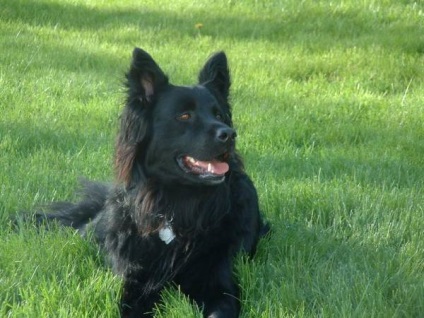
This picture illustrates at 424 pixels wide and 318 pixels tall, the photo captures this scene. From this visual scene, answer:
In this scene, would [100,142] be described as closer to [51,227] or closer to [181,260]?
[51,227]

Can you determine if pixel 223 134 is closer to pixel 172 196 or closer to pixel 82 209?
pixel 172 196

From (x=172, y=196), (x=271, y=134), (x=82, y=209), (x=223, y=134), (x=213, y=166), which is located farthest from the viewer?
(x=271, y=134)

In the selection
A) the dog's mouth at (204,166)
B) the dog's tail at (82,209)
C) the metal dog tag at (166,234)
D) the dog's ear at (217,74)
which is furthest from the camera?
the dog's tail at (82,209)

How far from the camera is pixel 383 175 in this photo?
635cm

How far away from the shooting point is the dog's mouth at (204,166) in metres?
4.34

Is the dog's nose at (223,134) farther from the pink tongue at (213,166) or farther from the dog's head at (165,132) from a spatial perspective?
the pink tongue at (213,166)

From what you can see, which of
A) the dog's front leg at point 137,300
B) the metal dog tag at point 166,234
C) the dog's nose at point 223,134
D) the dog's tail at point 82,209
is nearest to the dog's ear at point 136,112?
the metal dog tag at point 166,234

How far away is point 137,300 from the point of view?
171 inches

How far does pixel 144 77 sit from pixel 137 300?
1.25m

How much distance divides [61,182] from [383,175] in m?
2.58

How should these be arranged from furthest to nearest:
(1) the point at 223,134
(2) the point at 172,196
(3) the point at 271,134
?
(3) the point at 271,134 < (2) the point at 172,196 < (1) the point at 223,134

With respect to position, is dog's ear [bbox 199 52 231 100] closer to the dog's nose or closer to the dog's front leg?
the dog's nose

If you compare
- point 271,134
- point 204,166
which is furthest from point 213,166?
point 271,134

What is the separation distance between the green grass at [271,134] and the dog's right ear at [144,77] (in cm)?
29
